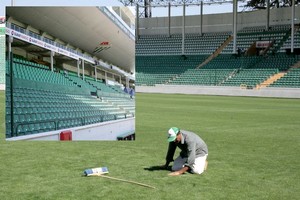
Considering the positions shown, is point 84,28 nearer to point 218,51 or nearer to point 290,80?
point 290,80

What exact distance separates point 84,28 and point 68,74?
940mm

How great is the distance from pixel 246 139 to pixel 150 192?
6.32 m

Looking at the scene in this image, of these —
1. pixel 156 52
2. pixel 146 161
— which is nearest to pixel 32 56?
pixel 146 161

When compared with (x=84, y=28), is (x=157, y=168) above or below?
below

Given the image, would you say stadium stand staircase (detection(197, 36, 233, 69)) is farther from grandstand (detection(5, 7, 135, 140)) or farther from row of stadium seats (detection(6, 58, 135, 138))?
row of stadium seats (detection(6, 58, 135, 138))

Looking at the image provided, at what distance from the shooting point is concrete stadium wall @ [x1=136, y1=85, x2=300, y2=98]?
3722 centimetres

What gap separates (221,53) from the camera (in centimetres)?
5050

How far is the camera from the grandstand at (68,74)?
8.15 meters

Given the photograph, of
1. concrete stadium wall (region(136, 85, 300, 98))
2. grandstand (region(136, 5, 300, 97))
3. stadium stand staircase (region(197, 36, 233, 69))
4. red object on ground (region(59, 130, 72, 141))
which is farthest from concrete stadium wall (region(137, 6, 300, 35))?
red object on ground (region(59, 130, 72, 141))

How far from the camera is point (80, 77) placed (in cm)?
902

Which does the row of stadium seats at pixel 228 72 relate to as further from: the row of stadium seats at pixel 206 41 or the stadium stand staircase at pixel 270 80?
the row of stadium seats at pixel 206 41

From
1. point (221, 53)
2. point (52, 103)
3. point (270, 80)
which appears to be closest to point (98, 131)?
point (52, 103)

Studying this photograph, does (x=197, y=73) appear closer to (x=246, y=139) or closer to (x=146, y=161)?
(x=246, y=139)

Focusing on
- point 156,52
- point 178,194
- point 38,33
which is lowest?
point 178,194
